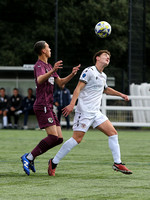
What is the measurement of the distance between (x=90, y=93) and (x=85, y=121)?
1.52 ft

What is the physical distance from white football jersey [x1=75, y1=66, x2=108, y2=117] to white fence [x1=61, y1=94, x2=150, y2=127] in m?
12.8

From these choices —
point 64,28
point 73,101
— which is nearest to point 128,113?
point 64,28

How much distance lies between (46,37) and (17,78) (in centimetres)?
1010

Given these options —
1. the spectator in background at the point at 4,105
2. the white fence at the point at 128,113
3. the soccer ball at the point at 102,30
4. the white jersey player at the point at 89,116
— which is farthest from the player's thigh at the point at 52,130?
the spectator in background at the point at 4,105

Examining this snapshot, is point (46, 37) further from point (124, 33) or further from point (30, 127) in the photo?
point (30, 127)

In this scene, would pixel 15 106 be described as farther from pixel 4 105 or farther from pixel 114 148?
pixel 114 148

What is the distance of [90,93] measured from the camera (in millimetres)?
8422

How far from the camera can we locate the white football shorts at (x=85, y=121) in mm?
8266

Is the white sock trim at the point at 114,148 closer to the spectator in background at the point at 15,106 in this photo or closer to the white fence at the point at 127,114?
the white fence at the point at 127,114

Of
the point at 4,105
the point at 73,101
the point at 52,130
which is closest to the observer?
the point at 73,101

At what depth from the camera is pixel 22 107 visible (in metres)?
22.4

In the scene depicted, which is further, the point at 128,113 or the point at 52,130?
the point at 128,113

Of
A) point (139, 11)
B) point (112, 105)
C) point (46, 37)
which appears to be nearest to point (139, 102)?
point (112, 105)

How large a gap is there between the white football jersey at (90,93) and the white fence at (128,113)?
12.8 metres
